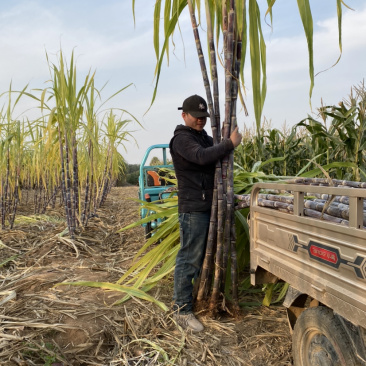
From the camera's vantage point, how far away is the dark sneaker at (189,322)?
2764 millimetres

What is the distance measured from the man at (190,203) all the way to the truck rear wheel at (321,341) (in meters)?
0.99

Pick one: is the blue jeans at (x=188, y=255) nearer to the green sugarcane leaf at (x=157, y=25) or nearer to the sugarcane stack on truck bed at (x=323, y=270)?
the sugarcane stack on truck bed at (x=323, y=270)

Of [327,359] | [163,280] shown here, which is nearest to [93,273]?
[163,280]

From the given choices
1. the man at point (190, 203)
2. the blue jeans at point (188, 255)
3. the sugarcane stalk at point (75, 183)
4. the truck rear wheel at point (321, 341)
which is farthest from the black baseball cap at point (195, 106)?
the sugarcane stalk at point (75, 183)

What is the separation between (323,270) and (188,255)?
1427 mm

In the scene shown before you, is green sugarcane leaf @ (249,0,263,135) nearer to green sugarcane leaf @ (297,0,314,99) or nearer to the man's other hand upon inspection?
the man's other hand

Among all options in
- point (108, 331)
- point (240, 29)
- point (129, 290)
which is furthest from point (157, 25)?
point (108, 331)

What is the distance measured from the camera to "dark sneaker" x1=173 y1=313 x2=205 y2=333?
2.76m

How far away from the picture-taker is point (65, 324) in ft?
8.76

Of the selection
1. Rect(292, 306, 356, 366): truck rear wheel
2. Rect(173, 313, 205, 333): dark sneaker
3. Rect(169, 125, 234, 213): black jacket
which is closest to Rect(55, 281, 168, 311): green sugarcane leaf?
Rect(173, 313, 205, 333): dark sneaker

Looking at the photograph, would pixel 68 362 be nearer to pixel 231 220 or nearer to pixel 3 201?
pixel 231 220

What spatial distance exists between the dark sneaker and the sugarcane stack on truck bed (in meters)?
0.82

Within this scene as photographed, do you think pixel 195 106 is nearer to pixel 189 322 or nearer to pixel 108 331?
pixel 189 322

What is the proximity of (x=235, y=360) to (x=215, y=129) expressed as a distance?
5.11 ft
